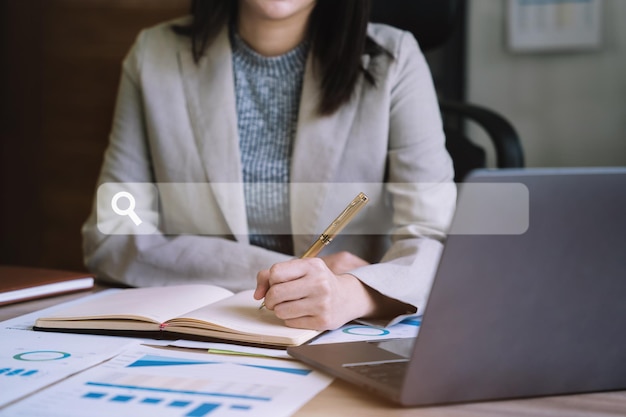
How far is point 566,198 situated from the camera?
541mm

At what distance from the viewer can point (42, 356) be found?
721 mm

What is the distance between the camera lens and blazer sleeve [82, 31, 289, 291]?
1142mm

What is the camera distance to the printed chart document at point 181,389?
0.57 m

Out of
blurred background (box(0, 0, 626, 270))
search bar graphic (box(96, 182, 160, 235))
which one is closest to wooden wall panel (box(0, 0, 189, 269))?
blurred background (box(0, 0, 626, 270))

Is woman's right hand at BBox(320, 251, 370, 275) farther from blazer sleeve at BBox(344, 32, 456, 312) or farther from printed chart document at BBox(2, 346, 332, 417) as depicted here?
printed chart document at BBox(2, 346, 332, 417)

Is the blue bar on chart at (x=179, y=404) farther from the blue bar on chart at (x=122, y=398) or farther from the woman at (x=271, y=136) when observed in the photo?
the woman at (x=271, y=136)

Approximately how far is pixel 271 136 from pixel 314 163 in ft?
0.40

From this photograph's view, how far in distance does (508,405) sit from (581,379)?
0.07 metres

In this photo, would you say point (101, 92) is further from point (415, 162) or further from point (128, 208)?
point (415, 162)

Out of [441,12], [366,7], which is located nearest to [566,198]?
[366,7]

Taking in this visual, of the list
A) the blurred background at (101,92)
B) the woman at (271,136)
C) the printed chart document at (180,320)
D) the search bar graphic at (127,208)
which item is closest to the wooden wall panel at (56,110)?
the blurred background at (101,92)

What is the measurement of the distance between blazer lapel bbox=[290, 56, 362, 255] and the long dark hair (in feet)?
0.08

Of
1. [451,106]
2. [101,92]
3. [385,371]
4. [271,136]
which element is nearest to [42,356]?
[385,371]

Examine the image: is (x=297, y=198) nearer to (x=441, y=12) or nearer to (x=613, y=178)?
(x=441, y=12)
